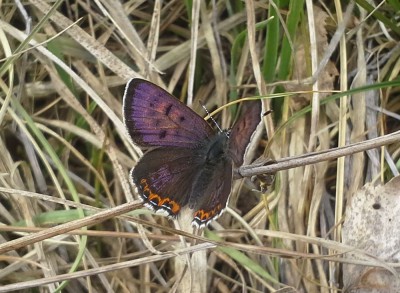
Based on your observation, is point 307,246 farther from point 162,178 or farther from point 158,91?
point 158,91

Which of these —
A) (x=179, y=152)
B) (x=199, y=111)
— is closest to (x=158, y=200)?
(x=179, y=152)

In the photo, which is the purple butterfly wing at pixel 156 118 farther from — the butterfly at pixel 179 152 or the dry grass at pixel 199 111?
the dry grass at pixel 199 111

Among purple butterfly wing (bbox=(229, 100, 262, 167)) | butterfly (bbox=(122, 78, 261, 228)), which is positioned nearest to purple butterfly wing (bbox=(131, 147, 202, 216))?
butterfly (bbox=(122, 78, 261, 228))

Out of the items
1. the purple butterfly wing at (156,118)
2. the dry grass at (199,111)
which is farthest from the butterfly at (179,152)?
the dry grass at (199,111)

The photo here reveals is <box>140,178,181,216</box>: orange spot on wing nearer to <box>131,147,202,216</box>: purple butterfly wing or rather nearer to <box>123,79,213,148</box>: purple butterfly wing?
<box>131,147,202,216</box>: purple butterfly wing

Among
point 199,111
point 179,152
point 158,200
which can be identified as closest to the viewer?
point 158,200

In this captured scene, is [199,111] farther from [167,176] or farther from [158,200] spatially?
[158,200]
